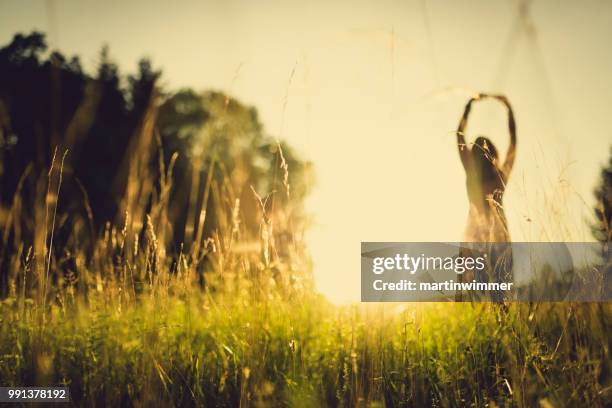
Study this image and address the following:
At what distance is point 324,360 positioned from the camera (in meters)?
1.89

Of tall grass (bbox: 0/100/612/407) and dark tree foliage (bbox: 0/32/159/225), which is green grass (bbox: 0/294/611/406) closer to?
tall grass (bbox: 0/100/612/407)

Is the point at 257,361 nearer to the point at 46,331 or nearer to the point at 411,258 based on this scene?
the point at 411,258

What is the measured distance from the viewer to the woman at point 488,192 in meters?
1.87

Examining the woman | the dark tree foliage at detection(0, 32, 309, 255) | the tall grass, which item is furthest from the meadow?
the dark tree foliage at detection(0, 32, 309, 255)

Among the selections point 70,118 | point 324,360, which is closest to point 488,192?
point 324,360

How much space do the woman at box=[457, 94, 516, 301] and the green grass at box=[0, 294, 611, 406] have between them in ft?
0.63

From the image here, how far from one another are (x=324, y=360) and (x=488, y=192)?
0.94 meters

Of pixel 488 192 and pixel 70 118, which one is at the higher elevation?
pixel 70 118

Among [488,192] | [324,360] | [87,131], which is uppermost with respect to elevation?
[87,131]

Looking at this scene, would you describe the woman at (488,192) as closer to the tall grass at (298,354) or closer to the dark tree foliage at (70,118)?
the tall grass at (298,354)

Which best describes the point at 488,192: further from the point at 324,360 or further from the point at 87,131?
the point at 87,131

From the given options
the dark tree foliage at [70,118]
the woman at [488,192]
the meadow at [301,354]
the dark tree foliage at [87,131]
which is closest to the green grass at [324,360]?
the meadow at [301,354]

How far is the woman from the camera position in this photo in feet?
6.15

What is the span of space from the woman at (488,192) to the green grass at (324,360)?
0.19 meters
